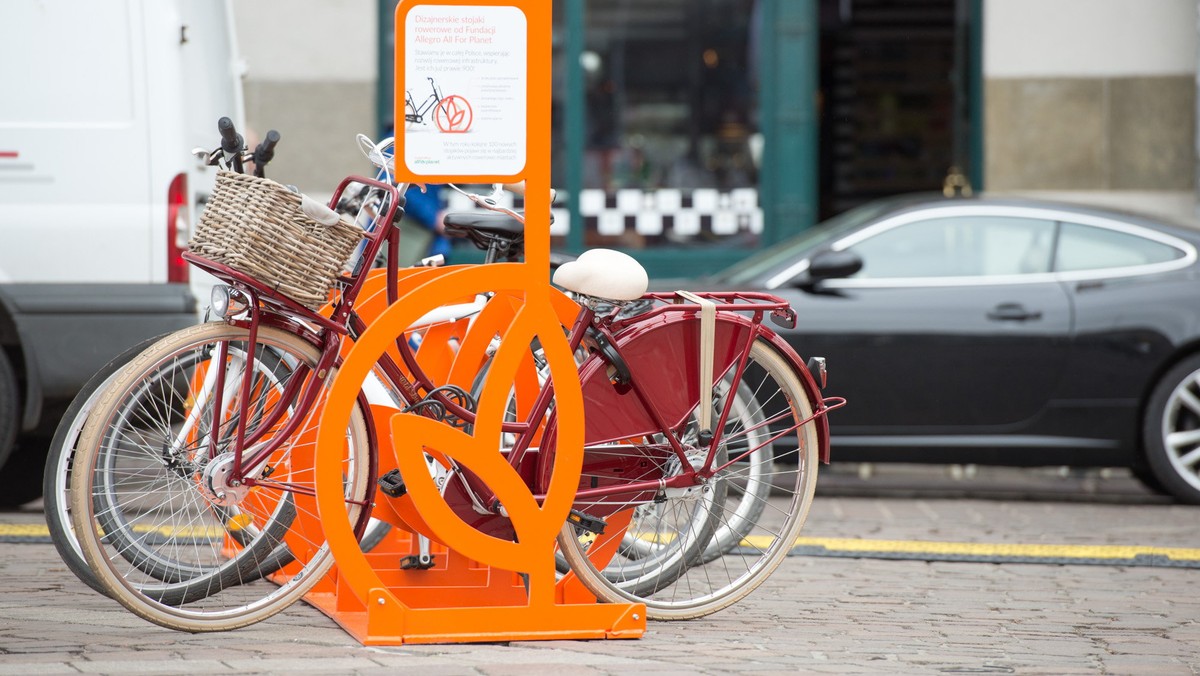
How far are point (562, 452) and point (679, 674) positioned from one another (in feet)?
2.10

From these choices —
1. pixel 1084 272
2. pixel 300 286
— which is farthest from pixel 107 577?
pixel 1084 272

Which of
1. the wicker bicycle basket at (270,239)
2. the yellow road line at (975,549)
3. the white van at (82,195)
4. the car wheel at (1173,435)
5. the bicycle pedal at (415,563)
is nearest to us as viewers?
the wicker bicycle basket at (270,239)

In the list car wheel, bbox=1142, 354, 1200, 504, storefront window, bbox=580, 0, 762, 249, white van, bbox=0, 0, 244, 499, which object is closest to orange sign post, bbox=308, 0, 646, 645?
white van, bbox=0, 0, 244, 499

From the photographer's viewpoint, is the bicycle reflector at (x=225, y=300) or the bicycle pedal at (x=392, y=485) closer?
the bicycle reflector at (x=225, y=300)

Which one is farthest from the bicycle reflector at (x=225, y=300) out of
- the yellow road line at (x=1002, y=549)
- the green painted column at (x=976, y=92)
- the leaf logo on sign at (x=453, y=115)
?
the green painted column at (x=976, y=92)

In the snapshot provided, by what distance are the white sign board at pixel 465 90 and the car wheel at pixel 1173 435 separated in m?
4.18

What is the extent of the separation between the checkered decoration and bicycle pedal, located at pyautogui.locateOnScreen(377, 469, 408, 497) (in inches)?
266

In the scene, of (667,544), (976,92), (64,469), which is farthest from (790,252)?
(64,469)

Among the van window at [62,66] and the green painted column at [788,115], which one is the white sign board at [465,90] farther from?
the green painted column at [788,115]

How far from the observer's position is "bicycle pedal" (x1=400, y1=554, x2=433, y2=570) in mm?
4238

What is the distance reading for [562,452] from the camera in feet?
12.9

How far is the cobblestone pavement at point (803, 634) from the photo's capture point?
150 inches

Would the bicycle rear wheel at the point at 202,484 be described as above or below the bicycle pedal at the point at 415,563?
above

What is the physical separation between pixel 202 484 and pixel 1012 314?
14.1 ft
